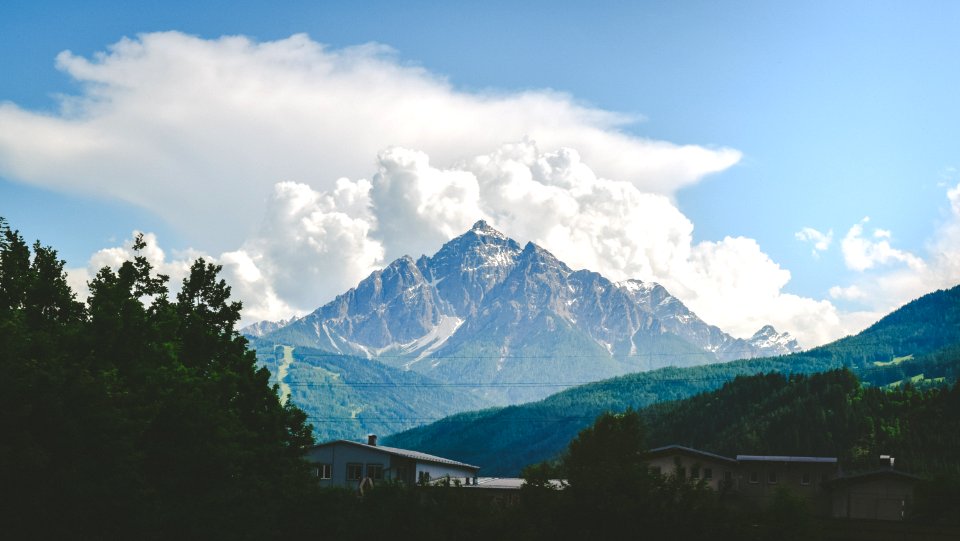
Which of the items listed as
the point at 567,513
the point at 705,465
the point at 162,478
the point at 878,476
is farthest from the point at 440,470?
the point at 567,513

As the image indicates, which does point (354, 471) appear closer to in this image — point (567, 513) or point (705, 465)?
point (705, 465)

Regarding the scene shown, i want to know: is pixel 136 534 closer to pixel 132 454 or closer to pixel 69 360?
pixel 132 454

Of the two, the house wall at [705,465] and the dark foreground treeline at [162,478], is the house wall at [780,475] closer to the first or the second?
the house wall at [705,465]

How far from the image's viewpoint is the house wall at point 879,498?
4370 inches

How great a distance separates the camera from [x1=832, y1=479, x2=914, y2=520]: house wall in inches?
4370

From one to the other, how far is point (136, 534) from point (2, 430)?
249 inches

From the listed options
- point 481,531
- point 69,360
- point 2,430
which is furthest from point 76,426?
point 481,531

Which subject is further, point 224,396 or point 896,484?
point 896,484

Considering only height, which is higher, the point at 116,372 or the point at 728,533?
the point at 116,372

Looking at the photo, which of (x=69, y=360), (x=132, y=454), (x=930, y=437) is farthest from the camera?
(x=930, y=437)

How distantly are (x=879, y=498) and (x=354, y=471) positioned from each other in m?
58.6

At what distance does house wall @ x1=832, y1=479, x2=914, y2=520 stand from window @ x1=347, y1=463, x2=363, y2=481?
54.8 meters

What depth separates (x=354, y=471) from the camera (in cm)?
12750

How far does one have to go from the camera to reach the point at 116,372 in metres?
49.7
